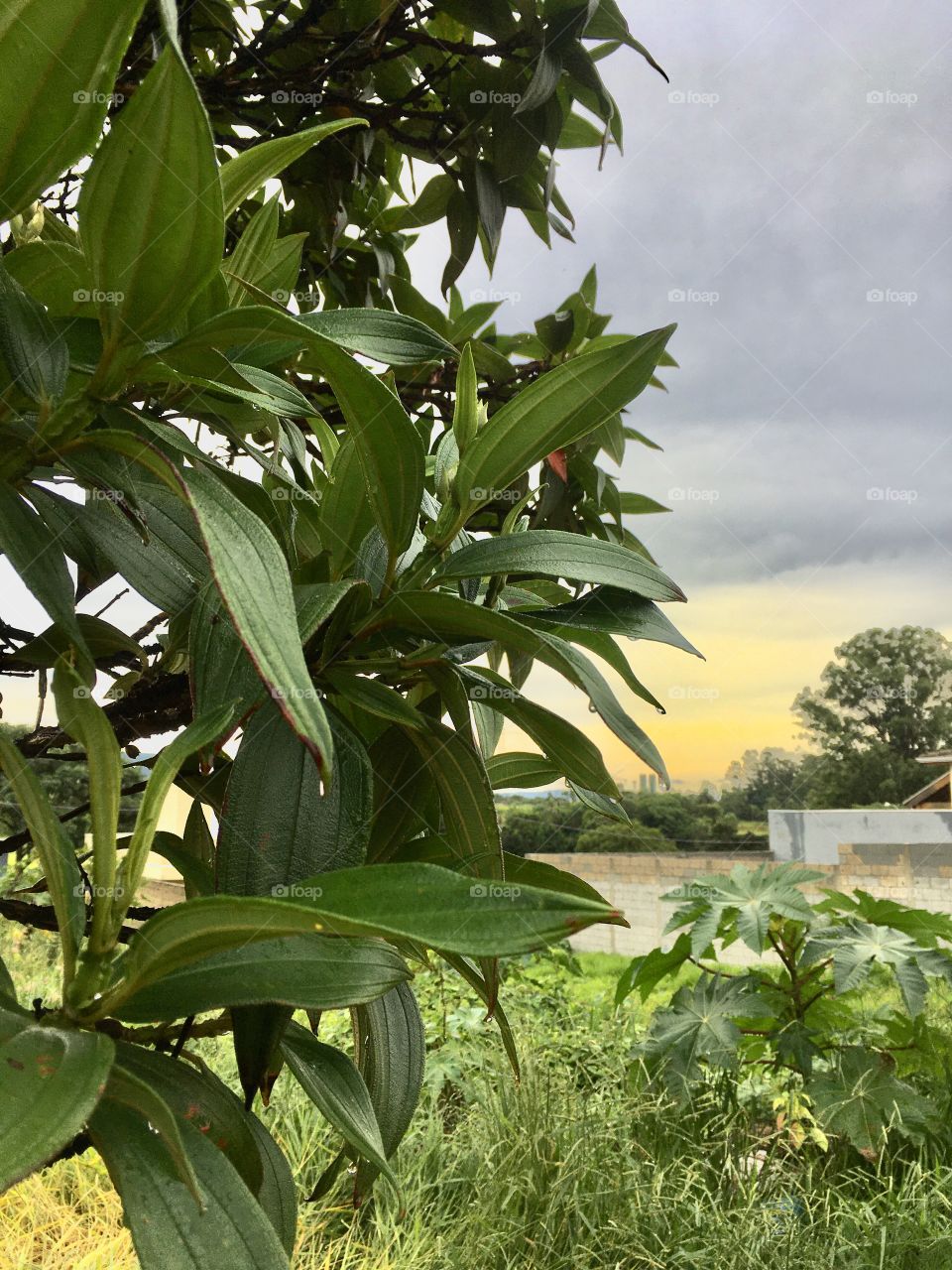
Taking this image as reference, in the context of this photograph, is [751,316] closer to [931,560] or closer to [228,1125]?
[931,560]

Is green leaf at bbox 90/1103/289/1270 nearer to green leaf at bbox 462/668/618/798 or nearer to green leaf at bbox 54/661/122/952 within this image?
green leaf at bbox 54/661/122/952

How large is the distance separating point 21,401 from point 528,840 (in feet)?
20.6

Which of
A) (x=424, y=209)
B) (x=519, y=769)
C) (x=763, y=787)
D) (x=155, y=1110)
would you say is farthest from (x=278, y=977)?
(x=763, y=787)

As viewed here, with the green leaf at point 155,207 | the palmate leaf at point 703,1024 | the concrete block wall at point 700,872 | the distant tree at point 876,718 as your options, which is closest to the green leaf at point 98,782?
the green leaf at point 155,207

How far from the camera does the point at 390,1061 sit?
0.37 meters

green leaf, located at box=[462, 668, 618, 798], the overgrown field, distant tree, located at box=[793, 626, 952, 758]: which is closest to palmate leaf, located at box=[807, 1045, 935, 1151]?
the overgrown field

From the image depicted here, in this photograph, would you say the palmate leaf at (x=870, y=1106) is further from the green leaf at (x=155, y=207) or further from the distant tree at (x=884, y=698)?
the distant tree at (x=884, y=698)

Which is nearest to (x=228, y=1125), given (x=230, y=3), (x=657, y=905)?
(x=230, y=3)

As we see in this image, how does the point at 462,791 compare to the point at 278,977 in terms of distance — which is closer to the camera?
Result: the point at 278,977

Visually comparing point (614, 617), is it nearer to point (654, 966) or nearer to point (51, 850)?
point (51, 850)

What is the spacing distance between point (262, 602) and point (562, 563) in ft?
0.46

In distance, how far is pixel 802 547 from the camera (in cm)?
1803

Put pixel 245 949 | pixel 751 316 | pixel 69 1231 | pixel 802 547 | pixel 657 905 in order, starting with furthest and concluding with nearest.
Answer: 1. pixel 802 547
2. pixel 751 316
3. pixel 657 905
4. pixel 69 1231
5. pixel 245 949

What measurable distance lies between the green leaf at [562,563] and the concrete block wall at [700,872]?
436 cm
